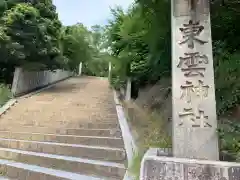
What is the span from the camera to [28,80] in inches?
434

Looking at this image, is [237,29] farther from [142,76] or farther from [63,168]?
[63,168]

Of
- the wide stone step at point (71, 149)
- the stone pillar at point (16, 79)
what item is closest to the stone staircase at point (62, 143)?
the wide stone step at point (71, 149)

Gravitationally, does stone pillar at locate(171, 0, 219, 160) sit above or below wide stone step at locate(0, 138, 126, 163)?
above

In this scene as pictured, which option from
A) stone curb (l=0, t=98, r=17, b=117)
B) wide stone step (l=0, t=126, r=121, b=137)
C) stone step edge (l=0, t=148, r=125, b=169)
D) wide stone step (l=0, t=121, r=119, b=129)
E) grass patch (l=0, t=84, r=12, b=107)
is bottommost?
stone step edge (l=0, t=148, r=125, b=169)

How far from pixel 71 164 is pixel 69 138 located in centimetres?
110

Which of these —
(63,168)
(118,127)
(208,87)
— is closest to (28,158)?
(63,168)

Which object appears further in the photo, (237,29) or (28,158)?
(237,29)

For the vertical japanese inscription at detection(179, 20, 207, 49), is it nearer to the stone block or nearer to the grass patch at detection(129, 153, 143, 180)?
the stone block

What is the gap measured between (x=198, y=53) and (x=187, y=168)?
1.36m

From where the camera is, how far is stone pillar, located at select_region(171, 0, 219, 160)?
2703mm

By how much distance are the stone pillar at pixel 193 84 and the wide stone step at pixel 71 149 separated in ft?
4.69

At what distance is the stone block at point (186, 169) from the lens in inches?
86.0

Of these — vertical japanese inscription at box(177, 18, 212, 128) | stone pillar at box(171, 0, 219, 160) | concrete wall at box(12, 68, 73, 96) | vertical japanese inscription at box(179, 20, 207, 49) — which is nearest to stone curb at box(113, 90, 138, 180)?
stone pillar at box(171, 0, 219, 160)

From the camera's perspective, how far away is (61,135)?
5070 mm
